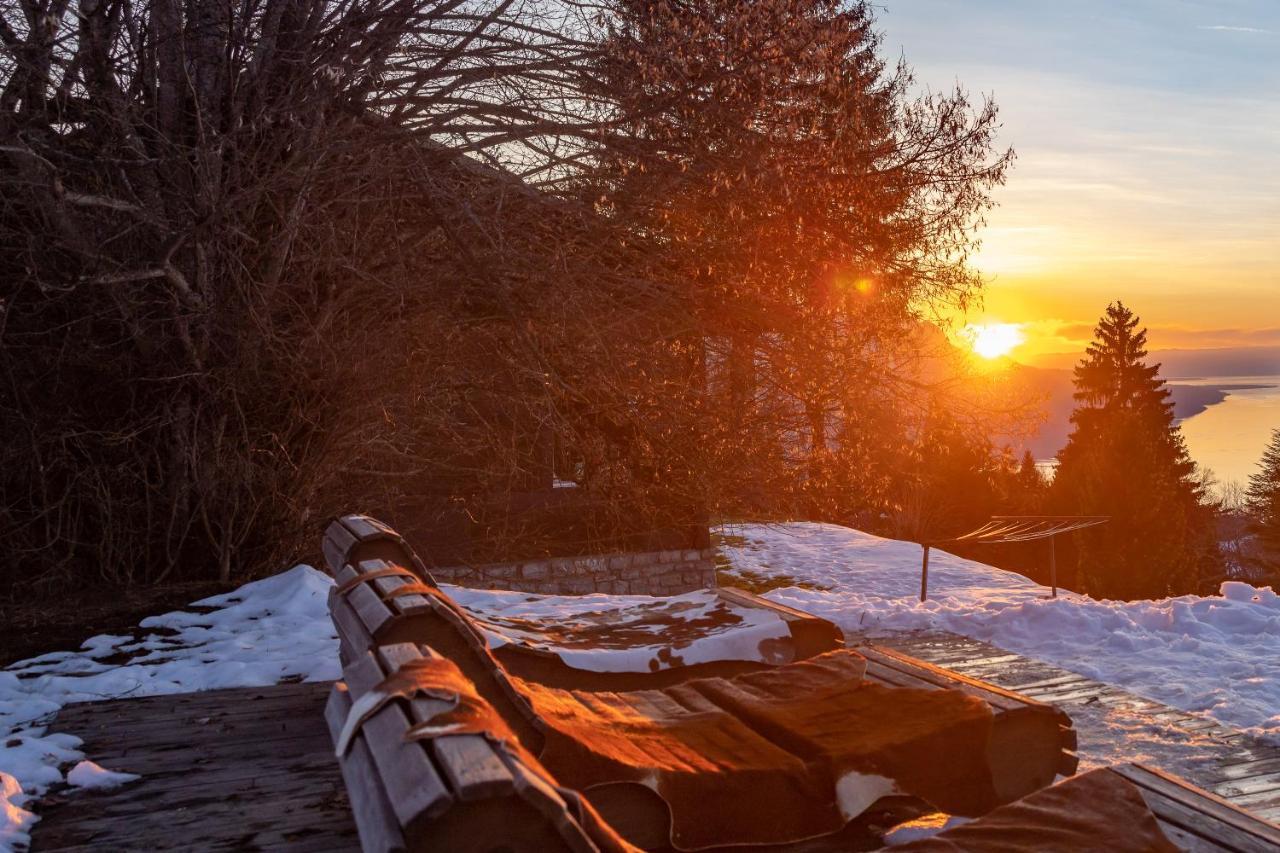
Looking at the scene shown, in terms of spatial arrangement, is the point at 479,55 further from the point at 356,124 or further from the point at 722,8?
the point at 722,8

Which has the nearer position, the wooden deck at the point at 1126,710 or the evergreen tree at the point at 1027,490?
the wooden deck at the point at 1126,710

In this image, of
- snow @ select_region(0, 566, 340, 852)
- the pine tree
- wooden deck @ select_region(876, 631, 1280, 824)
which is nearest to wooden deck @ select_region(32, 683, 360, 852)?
snow @ select_region(0, 566, 340, 852)

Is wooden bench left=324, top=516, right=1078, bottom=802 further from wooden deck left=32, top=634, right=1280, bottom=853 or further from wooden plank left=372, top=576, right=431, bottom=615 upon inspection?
wooden deck left=32, top=634, right=1280, bottom=853

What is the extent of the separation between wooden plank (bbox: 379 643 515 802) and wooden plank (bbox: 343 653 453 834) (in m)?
0.02

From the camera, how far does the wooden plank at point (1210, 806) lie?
6.55 feet

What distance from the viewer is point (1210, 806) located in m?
2.12

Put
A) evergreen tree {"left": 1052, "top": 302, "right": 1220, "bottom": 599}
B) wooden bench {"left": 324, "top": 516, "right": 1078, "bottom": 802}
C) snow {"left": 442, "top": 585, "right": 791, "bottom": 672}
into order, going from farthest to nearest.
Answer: evergreen tree {"left": 1052, "top": 302, "right": 1220, "bottom": 599} < snow {"left": 442, "top": 585, "right": 791, "bottom": 672} < wooden bench {"left": 324, "top": 516, "right": 1078, "bottom": 802}

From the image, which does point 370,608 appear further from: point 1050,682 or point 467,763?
point 1050,682

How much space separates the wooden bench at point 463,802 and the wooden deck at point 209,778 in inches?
68.7

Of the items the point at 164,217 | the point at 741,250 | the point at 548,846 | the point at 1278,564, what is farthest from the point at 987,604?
the point at 1278,564

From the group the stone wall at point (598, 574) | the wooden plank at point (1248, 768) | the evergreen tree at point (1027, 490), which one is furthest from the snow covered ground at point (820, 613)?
the evergreen tree at point (1027, 490)

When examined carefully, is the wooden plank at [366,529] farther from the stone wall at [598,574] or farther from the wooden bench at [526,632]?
the stone wall at [598,574]

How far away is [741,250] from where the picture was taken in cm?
1070

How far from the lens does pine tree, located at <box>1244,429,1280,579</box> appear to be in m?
39.3
